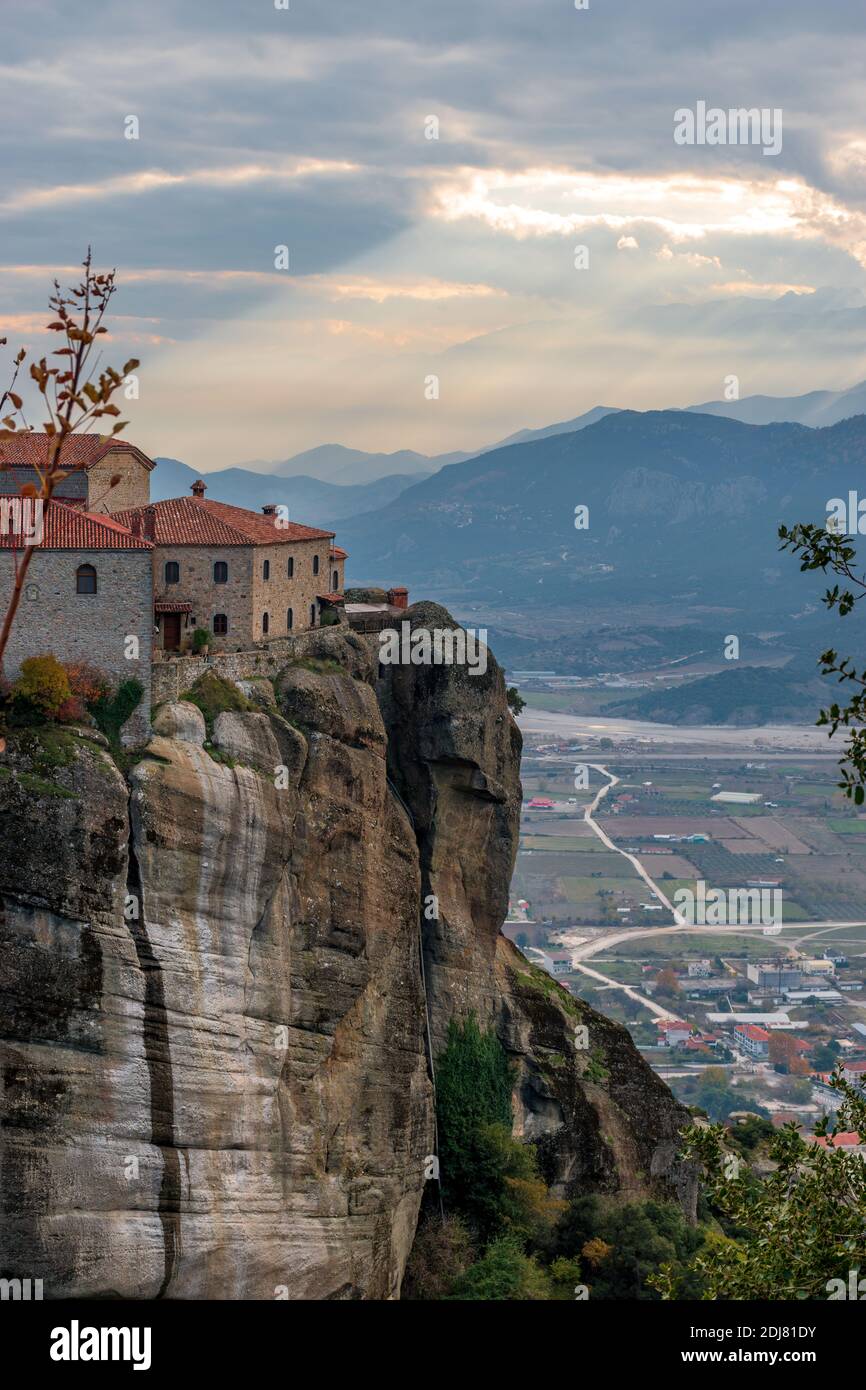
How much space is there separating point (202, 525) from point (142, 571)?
5350 mm

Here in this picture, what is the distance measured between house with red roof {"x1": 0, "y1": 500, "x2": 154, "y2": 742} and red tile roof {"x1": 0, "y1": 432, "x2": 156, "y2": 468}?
13.4ft

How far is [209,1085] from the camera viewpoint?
38188 millimetres

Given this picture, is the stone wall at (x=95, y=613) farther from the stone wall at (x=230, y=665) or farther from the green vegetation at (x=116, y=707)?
the stone wall at (x=230, y=665)

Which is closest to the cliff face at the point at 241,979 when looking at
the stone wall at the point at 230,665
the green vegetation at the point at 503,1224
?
the stone wall at the point at 230,665

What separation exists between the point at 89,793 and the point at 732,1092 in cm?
8491

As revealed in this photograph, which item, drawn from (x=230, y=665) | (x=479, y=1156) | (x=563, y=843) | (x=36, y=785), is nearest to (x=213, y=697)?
(x=230, y=665)

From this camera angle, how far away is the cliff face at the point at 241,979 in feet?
119

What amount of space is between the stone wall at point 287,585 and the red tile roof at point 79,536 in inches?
211

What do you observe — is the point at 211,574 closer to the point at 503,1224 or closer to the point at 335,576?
the point at 335,576

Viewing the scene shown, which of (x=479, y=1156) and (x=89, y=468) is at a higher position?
(x=89, y=468)

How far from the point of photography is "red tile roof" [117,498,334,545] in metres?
44.2

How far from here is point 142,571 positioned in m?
39.7
